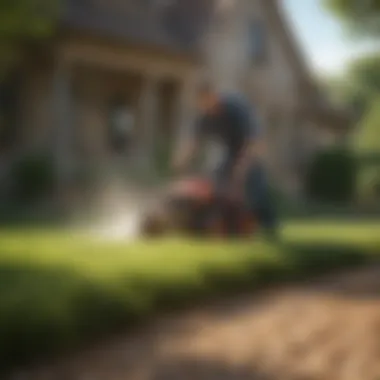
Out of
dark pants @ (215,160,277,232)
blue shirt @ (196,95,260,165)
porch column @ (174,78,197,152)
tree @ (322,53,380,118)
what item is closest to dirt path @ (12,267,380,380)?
dark pants @ (215,160,277,232)

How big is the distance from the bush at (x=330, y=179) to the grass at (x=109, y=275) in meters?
1.25

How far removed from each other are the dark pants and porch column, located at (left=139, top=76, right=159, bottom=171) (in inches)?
160

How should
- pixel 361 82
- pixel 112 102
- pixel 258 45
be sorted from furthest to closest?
1. pixel 258 45
2. pixel 112 102
3. pixel 361 82

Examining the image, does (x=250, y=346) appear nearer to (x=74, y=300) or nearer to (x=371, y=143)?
(x=74, y=300)

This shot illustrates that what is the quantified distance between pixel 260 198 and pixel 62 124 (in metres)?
5.82

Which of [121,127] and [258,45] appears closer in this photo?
[121,127]

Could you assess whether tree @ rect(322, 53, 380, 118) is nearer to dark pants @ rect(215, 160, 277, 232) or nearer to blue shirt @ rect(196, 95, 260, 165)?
blue shirt @ rect(196, 95, 260, 165)

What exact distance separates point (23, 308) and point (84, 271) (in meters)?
1.08

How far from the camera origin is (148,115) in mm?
14422

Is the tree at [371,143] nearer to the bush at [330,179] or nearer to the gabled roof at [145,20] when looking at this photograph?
the bush at [330,179]

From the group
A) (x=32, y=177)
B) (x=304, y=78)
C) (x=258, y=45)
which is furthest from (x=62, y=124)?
(x=258, y=45)

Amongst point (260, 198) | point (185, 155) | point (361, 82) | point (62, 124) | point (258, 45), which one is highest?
point (258, 45)

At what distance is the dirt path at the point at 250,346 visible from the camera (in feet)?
14.9

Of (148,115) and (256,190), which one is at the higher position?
(148,115)
